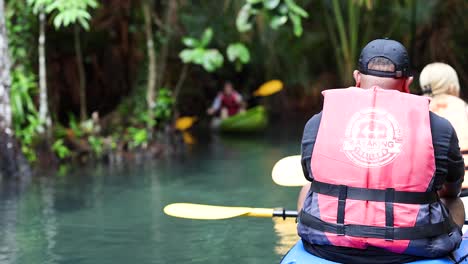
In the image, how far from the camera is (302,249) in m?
3.27

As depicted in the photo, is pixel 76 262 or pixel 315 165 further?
pixel 76 262

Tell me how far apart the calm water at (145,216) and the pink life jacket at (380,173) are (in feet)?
7.04

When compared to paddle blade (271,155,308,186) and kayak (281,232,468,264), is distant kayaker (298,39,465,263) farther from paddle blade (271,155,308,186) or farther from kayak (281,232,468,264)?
paddle blade (271,155,308,186)

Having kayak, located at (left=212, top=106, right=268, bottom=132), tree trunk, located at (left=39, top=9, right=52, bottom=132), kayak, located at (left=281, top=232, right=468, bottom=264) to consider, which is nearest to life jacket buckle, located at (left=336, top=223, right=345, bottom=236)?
kayak, located at (left=281, top=232, right=468, bottom=264)

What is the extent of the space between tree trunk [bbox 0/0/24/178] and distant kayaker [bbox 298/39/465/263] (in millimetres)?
5589

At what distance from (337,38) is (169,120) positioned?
193 inches

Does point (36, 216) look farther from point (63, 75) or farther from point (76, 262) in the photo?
point (63, 75)

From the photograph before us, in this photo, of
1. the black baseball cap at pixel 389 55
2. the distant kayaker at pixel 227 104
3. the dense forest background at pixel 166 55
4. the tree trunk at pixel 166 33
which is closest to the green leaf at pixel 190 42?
the dense forest background at pixel 166 55

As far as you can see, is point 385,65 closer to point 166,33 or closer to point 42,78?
point 42,78

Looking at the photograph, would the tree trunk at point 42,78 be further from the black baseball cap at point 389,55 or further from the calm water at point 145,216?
the black baseball cap at point 389,55

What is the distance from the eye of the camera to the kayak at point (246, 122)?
13211 millimetres

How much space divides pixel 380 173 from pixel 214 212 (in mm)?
1446

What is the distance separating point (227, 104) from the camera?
14.0m

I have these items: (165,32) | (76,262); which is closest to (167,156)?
(165,32)
